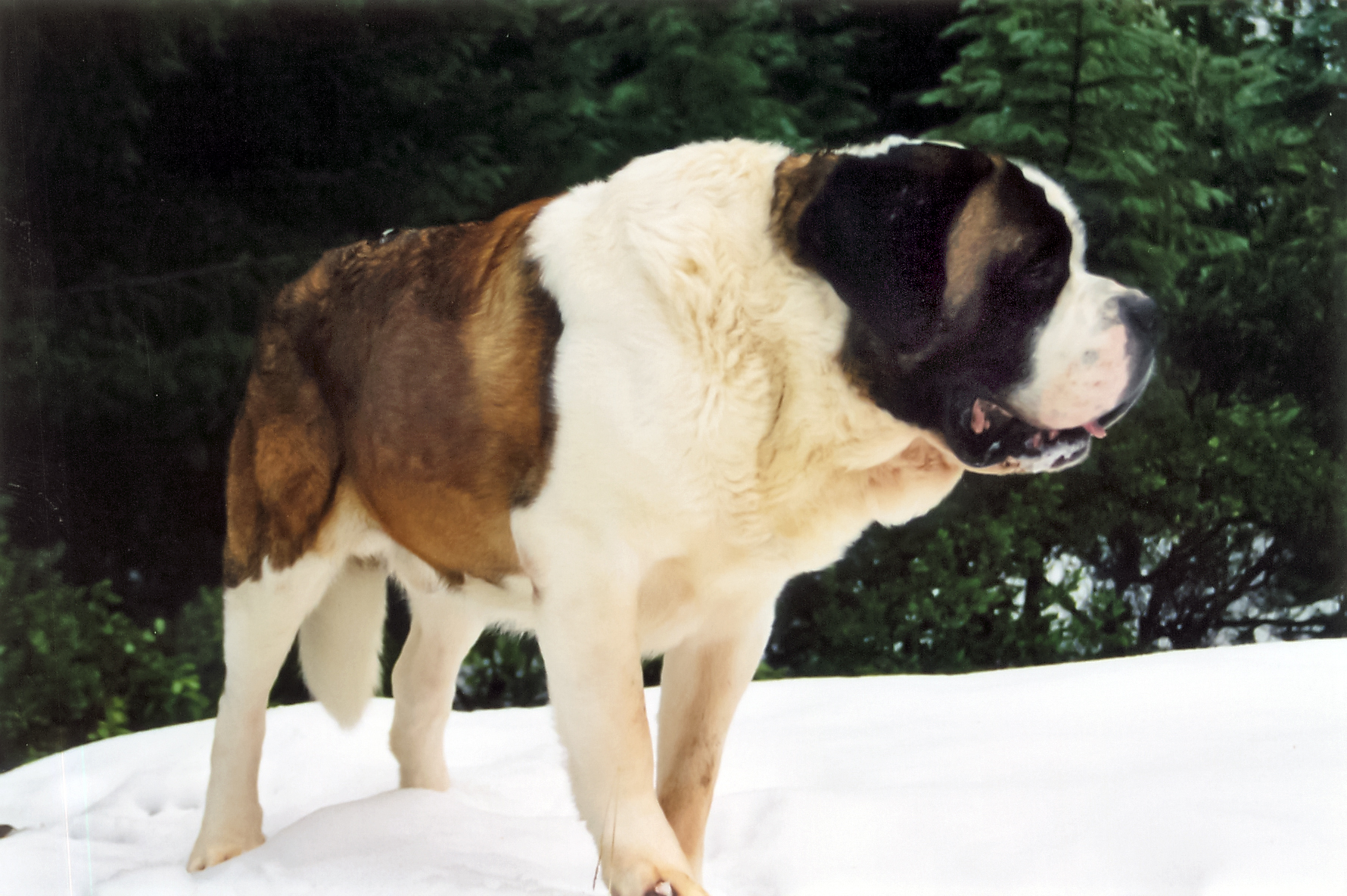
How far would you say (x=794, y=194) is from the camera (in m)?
1.92

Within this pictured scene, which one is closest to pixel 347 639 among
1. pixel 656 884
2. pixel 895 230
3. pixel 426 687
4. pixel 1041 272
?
pixel 426 687

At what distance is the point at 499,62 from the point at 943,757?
2.30 metres

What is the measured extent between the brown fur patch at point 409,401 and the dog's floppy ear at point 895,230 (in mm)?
492

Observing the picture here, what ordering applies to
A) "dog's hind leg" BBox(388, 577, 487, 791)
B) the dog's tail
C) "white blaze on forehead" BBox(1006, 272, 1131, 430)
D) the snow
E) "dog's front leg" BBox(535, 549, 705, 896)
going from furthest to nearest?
"dog's hind leg" BBox(388, 577, 487, 791)
the dog's tail
the snow
"dog's front leg" BBox(535, 549, 705, 896)
"white blaze on forehead" BBox(1006, 272, 1131, 430)

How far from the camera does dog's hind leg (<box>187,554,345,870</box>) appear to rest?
8.21ft

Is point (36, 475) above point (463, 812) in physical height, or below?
above

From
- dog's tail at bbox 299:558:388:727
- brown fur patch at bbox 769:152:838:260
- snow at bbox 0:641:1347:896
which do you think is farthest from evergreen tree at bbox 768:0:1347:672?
dog's tail at bbox 299:558:388:727

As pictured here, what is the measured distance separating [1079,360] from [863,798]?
125 cm

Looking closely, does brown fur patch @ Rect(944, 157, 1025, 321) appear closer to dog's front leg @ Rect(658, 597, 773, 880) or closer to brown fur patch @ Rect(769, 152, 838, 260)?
brown fur patch @ Rect(769, 152, 838, 260)

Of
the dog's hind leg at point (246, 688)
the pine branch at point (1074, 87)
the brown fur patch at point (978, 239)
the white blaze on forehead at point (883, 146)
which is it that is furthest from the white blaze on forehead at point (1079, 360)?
the pine branch at point (1074, 87)

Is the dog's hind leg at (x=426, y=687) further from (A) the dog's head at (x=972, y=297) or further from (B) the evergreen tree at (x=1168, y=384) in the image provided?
(B) the evergreen tree at (x=1168, y=384)

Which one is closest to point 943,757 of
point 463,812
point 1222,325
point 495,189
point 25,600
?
point 463,812

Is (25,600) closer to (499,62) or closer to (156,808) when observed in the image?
(156,808)

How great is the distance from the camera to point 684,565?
6.45 feet
